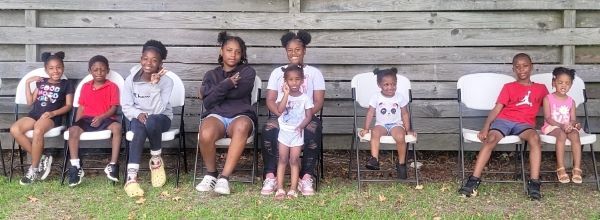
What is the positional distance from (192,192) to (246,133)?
68cm

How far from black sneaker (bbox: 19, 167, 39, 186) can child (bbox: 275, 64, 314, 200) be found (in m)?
2.26

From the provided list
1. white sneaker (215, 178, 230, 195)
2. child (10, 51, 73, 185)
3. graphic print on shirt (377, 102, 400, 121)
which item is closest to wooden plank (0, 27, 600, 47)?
child (10, 51, 73, 185)

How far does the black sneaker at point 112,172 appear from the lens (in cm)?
571

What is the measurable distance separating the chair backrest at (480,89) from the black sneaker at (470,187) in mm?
876

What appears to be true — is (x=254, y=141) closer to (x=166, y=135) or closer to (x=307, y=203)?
(x=166, y=135)

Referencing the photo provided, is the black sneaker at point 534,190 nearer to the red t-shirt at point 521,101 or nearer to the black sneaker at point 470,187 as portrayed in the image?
the black sneaker at point 470,187

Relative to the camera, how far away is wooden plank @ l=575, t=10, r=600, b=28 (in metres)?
6.41

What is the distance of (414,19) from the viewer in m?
6.47

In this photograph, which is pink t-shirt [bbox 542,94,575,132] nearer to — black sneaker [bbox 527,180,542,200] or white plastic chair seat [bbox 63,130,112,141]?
black sneaker [bbox 527,180,542,200]

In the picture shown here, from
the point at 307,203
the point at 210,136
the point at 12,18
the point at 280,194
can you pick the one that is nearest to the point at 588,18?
the point at 307,203

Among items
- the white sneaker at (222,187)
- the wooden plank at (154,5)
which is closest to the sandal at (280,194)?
the white sneaker at (222,187)

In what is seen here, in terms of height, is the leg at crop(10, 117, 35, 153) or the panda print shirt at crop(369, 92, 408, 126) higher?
the panda print shirt at crop(369, 92, 408, 126)

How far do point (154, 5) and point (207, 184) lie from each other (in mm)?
2072

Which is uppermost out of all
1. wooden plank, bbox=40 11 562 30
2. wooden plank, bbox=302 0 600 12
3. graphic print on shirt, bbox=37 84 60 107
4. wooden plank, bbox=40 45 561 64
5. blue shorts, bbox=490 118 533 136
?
wooden plank, bbox=302 0 600 12
